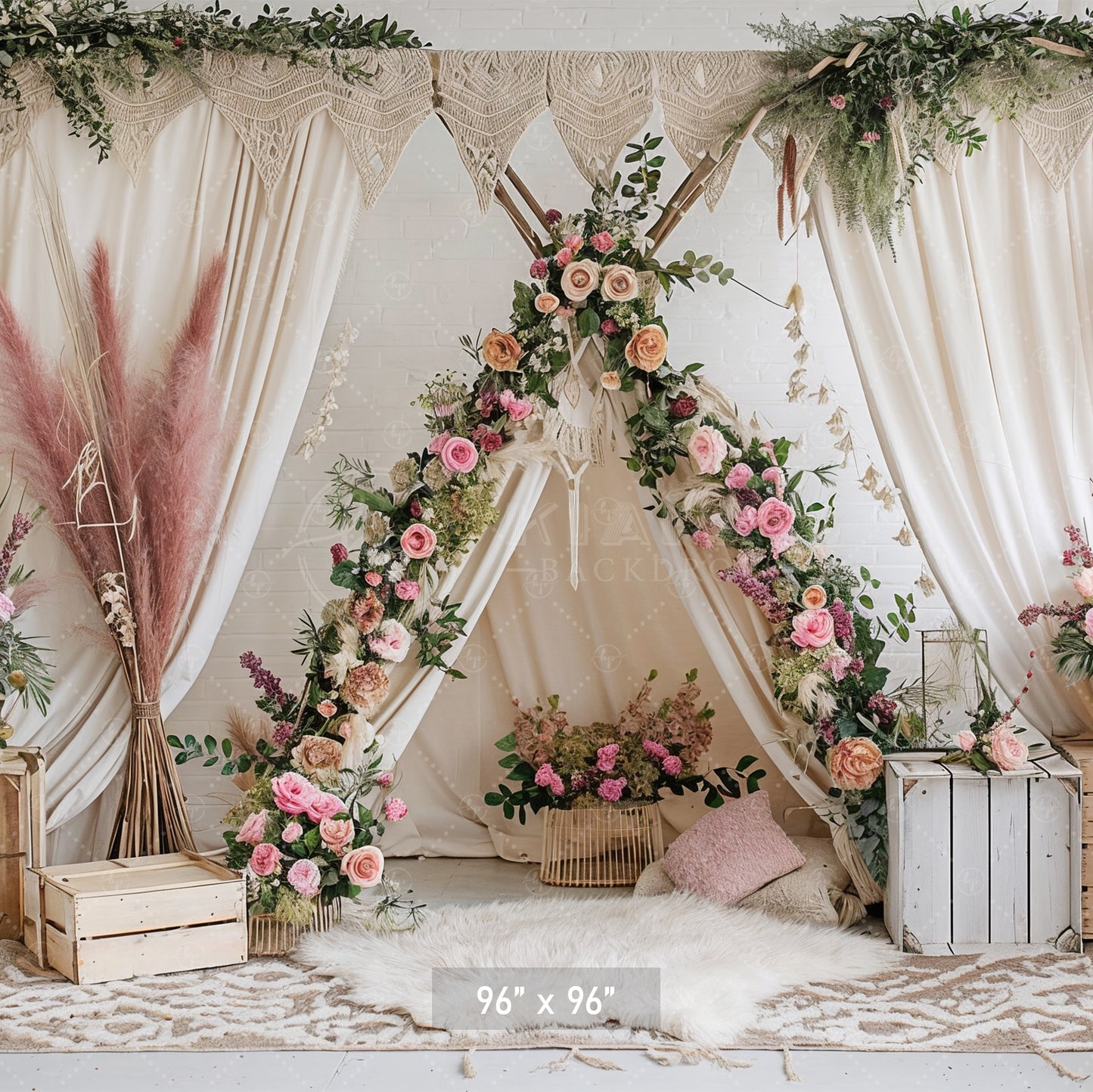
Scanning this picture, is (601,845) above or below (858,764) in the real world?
below

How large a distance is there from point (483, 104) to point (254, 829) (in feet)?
6.14

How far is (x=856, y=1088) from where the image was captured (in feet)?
6.57

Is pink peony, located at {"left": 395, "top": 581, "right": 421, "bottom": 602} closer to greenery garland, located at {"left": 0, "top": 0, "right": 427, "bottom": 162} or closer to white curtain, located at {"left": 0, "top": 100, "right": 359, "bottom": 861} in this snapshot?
white curtain, located at {"left": 0, "top": 100, "right": 359, "bottom": 861}

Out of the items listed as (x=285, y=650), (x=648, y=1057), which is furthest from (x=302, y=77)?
(x=648, y=1057)

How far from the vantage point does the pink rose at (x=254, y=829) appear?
2674 millimetres

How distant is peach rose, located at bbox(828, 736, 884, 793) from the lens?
108 inches

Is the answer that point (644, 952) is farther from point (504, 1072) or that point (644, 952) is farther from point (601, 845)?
point (601, 845)

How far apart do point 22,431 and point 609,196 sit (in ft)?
5.20

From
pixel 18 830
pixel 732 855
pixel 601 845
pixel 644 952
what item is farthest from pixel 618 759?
pixel 18 830

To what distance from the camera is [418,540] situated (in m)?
2.79

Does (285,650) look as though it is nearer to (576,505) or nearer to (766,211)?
(576,505)

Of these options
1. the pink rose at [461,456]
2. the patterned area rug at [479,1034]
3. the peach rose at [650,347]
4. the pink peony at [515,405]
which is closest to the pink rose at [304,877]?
the patterned area rug at [479,1034]

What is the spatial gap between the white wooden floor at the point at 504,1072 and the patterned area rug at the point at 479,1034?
3 centimetres

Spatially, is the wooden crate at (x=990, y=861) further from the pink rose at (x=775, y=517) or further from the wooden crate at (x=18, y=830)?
the wooden crate at (x=18, y=830)
